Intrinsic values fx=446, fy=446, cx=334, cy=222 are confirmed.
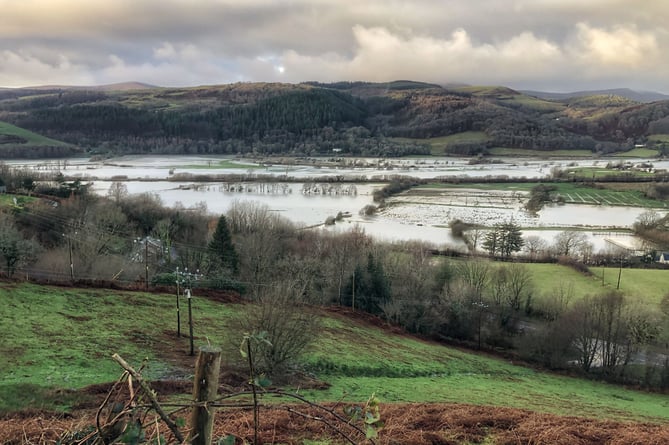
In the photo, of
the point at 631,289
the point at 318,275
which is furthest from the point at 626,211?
the point at 318,275

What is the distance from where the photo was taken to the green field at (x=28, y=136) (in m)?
116

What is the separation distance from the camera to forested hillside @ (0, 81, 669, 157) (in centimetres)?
14062

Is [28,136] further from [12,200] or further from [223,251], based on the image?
[223,251]

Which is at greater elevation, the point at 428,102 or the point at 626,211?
the point at 428,102

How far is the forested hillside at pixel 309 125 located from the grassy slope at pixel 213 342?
115 meters

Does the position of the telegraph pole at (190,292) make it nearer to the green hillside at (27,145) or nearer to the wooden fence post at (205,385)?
the wooden fence post at (205,385)

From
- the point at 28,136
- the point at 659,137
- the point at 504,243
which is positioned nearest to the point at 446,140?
the point at 659,137

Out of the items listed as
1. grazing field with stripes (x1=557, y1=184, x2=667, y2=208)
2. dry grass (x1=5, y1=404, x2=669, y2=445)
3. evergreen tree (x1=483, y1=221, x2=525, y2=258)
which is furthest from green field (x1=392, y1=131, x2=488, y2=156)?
dry grass (x1=5, y1=404, x2=669, y2=445)

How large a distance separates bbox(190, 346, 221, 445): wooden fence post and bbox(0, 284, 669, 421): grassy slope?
8.90 m

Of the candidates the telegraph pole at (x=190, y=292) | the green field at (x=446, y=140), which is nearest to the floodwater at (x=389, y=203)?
the telegraph pole at (x=190, y=292)

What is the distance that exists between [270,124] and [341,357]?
15484 cm

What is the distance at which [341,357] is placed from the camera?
1823cm

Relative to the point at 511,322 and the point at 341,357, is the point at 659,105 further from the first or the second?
the point at 341,357

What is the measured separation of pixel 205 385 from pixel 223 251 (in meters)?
32.5
